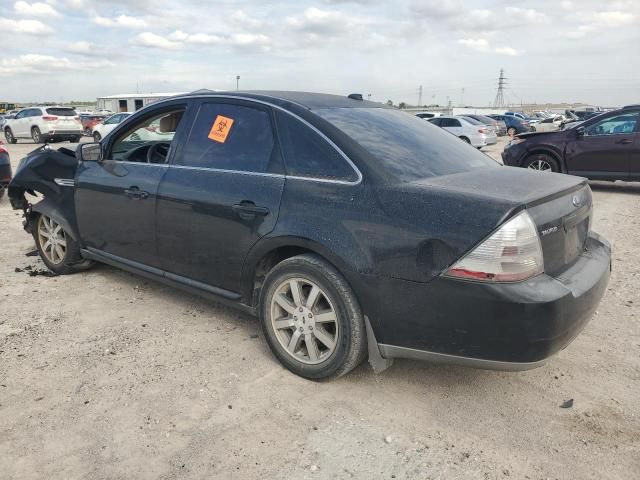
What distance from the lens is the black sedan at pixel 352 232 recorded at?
8.13ft

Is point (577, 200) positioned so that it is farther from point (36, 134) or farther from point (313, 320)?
point (36, 134)

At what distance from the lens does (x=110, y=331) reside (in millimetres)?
3861

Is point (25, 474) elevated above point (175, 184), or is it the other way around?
point (175, 184)

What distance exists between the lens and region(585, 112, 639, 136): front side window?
10.1 m

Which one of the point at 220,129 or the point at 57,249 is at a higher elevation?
the point at 220,129

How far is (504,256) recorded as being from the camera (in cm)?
242

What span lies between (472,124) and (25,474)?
23161mm

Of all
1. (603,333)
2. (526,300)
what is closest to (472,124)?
(603,333)

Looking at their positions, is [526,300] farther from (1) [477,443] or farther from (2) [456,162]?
(2) [456,162]

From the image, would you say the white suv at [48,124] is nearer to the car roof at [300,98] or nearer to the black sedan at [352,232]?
the black sedan at [352,232]

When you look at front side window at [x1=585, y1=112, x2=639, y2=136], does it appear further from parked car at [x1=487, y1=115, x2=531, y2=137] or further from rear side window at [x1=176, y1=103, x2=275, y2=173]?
Result: parked car at [x1=487, y1=115, x2=531, y2=137]

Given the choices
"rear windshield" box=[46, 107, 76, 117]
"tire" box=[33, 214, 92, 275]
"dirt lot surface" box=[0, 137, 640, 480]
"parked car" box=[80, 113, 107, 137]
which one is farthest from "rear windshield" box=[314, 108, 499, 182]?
"parked car" box=[80, 113, 107, 137]

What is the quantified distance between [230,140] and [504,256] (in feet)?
6.46

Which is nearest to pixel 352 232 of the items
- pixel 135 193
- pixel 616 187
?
pixel 135 193
